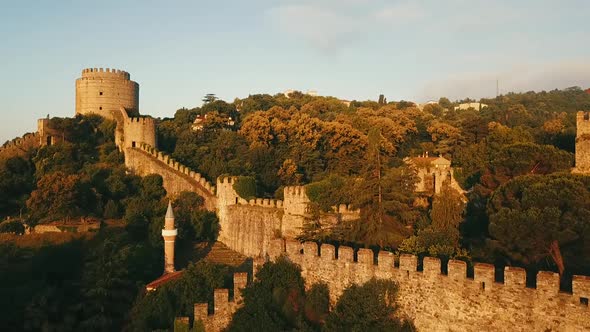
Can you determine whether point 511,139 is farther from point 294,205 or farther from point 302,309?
point 302,309

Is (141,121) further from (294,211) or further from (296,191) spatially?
(294,211)

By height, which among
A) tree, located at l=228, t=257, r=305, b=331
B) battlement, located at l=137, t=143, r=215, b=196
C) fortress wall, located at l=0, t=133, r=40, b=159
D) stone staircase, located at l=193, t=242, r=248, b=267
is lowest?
Result: stone staircase, located at l=193, t=242, r=248, b=267

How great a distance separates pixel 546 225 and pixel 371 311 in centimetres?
577

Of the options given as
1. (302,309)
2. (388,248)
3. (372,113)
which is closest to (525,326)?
(302,309)

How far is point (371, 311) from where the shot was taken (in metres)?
13.0

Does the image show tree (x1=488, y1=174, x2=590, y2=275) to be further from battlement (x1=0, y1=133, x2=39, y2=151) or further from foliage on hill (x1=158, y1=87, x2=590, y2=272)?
battlement (x1=0, y1=133, x2=39, y2=151)

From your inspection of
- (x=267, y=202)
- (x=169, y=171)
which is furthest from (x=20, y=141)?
(x=267, y=202)

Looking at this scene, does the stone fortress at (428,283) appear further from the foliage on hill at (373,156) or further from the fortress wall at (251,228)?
the foliage on hill at (373,156)

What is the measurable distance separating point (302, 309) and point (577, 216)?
7918 millimetres

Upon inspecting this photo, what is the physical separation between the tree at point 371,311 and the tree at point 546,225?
14.7ft

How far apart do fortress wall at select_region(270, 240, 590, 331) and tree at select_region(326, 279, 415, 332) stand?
0.19m

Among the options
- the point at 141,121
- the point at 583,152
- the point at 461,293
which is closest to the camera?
the point at 461,293

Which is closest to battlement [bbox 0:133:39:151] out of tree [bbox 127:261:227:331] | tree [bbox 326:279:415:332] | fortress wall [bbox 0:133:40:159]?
fortress wall [bbox 0:133:40:159]

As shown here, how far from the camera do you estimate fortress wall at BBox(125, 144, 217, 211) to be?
30.1 meters
